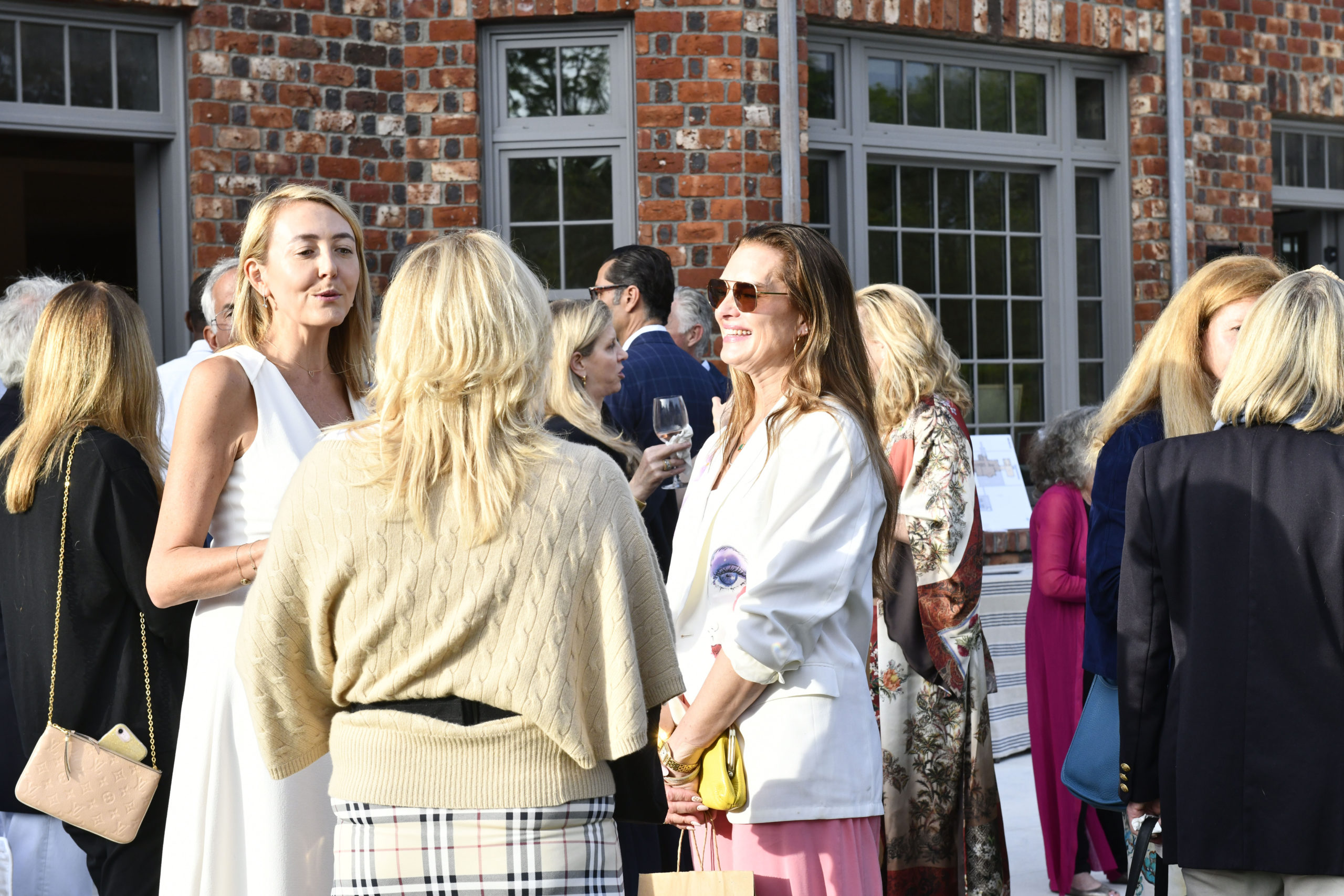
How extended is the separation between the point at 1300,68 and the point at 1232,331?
236 inches

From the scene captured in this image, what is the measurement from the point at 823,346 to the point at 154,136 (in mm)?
4560

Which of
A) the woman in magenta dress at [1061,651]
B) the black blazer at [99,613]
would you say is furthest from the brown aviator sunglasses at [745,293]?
the woman in magenta dress at [1061,651]

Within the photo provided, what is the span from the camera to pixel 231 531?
2727 mm

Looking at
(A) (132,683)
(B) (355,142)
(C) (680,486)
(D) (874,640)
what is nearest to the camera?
(A) (132,683)

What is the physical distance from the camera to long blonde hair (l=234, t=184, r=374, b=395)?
9.55 ft

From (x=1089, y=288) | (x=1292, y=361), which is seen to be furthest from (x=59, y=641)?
(x=1089, y=288)

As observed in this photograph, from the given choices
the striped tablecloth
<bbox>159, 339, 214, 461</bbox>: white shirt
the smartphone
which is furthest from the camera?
the striped tablecloth

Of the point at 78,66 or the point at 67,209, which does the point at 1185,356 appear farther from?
the point at 67,209

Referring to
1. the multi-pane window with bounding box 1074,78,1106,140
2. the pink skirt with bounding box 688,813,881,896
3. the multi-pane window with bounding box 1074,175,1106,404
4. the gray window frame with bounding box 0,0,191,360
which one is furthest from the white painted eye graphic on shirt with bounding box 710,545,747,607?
the multi-pane window with bounding box 1074,78,1106,140

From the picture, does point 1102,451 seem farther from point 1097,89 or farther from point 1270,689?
point 1097,89

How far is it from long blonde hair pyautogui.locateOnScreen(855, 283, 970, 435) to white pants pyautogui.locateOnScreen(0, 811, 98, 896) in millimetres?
2478

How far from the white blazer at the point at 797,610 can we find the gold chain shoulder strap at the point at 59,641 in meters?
1.21

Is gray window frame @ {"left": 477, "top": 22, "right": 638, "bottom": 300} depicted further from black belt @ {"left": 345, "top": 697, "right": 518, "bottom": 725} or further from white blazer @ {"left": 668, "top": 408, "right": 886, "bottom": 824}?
black belt @ {"left": 345, "top": 697, "right": 518, "bottom": 725}

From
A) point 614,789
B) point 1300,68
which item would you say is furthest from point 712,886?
point 1300,68
